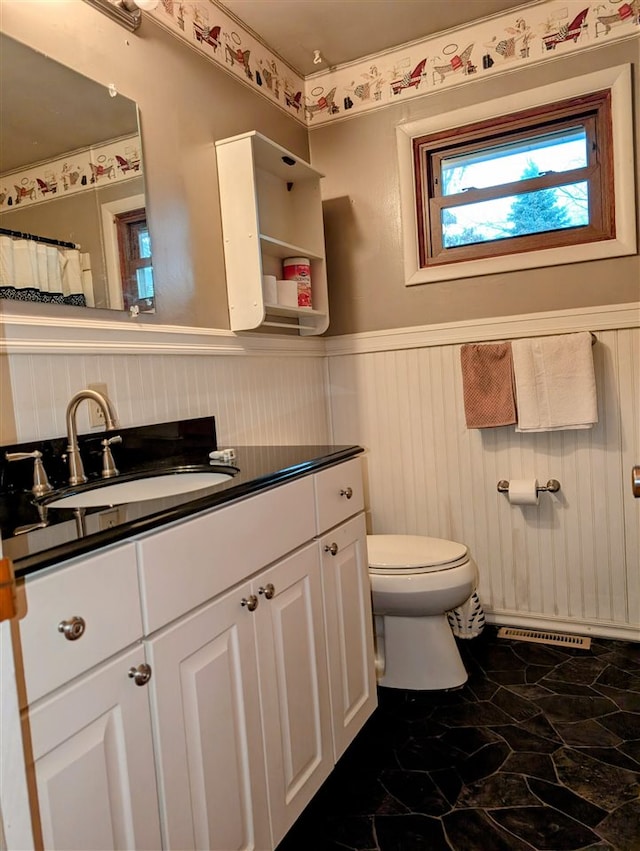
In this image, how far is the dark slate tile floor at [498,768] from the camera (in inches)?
52.9

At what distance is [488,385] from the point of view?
227 centimetres

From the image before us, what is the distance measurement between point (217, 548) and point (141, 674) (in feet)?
0.85

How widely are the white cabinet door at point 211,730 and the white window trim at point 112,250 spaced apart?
2.80ft

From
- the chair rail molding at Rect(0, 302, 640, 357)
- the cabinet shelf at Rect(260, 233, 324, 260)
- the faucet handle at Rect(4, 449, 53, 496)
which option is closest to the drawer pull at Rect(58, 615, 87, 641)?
the faucet handle at Rect(4, 449, 53, 496)

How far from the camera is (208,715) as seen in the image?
1040 mm

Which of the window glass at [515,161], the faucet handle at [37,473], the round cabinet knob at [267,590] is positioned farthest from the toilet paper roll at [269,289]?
the round cabinet knob at [267,590]

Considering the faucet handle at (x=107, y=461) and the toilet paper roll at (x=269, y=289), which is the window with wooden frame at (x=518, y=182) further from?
the faucet handle at (x=107, y=461)

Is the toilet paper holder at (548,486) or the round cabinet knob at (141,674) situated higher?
the round cabinet knob at (141,674)

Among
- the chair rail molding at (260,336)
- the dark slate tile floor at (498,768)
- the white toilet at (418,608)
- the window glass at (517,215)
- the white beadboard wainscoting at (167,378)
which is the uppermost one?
the window glass at (517,215)

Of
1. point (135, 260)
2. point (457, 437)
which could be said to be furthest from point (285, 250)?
point (457, 437)

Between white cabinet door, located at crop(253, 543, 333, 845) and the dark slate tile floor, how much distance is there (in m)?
0.16

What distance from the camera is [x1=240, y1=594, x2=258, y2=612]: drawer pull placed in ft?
3.79

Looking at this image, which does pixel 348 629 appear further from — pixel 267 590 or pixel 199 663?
pixel 199 663

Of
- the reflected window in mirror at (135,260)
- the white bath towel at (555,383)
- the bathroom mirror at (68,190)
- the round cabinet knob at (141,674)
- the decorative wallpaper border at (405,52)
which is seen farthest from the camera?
the white bath towel at (555,383)
